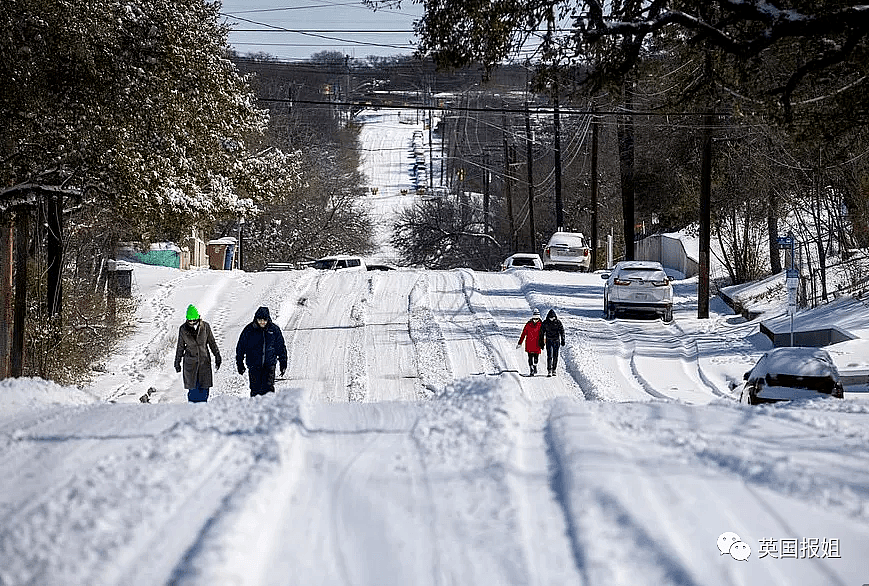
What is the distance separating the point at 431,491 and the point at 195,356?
8342 mm

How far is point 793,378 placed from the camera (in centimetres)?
1413

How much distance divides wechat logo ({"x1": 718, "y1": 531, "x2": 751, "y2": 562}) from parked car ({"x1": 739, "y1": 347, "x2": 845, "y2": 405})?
9.08 meters

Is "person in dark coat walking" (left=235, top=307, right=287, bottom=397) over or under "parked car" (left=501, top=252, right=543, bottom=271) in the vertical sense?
under

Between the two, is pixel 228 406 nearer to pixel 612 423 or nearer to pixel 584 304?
pixel 612 423

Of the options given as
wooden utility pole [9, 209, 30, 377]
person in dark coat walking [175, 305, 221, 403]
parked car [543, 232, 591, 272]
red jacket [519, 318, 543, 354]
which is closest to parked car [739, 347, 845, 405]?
red jacket [519, 318, 543, 354]

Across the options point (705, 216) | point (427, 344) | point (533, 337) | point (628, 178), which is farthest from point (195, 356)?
point (628, 178)

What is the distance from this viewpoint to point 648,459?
6.85 meters

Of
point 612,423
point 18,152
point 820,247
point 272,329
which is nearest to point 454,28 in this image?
point 272,329

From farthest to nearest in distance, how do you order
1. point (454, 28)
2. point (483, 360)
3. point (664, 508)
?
point (483, 360), point (454, 28), point (664, 508)

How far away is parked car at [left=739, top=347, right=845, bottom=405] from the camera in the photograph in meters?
13.9

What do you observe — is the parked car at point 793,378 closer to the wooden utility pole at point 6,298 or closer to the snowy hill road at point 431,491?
the snowy hill road at point 431,491

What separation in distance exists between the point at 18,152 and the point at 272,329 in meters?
7.18

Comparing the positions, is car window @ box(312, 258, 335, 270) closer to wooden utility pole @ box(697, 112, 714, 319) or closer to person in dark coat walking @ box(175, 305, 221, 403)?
wooden utility pole @ box(697, 112, 714, 319)

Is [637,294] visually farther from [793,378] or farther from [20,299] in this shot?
[20,299]
